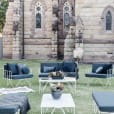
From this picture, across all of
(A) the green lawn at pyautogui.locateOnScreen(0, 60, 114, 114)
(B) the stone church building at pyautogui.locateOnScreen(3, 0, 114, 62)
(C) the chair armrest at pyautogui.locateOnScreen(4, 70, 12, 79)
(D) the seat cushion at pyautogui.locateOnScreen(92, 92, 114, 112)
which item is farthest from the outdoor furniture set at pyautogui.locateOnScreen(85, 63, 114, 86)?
(B) the stone church building at pyautogui.locateOnScreen(3, 0, 114, 62)

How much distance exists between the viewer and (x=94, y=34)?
2862cm

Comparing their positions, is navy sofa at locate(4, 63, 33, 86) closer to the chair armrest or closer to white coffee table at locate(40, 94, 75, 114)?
the chair armrest

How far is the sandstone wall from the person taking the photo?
28578 mm

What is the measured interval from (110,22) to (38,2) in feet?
20.7

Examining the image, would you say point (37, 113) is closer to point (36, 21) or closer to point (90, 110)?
point (90, 110)

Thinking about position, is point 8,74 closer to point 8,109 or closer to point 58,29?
point 8,109

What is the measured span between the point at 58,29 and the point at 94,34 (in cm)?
450

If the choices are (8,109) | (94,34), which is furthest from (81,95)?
(94,34)

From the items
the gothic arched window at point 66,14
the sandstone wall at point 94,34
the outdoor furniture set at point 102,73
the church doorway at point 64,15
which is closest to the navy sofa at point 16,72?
the outdoor furniture set at point 102,73

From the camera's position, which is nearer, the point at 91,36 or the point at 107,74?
the point at 107,74

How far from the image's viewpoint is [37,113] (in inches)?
467

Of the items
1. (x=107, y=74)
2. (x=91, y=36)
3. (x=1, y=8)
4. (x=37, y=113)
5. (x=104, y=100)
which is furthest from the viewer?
(x=1, y=8)

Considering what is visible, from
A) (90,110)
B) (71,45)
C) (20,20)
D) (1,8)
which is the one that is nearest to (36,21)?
(20,20)

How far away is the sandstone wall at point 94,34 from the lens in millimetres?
28578
